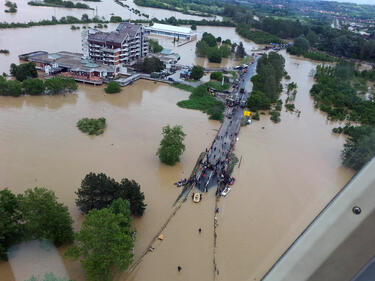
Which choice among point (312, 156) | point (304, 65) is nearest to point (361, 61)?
point (304, 65)

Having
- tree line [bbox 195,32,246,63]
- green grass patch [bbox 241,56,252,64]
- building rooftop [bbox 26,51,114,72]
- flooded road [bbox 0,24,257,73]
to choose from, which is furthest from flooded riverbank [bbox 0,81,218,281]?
green grass patch [bbox 241,56,252,64]

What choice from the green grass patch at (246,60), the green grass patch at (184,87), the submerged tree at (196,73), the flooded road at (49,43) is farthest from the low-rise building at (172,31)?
the green grass patch at (184,87)

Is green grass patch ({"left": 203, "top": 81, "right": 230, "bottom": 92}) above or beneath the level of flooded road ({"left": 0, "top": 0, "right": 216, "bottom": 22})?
above

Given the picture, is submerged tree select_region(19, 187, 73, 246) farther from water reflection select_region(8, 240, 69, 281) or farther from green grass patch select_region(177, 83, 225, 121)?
green grass patch select_region(177, 83, 225, 121)

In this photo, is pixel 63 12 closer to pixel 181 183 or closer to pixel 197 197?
pixel 181 183

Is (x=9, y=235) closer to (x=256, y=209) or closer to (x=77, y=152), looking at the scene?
(x=77, y=152)

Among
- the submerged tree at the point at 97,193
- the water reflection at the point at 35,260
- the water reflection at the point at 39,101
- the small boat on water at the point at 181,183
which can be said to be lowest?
the water reflection at the point at 39,101

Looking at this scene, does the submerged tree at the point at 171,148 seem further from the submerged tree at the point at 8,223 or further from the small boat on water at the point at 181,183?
the submerged tree at the point at 8,223
